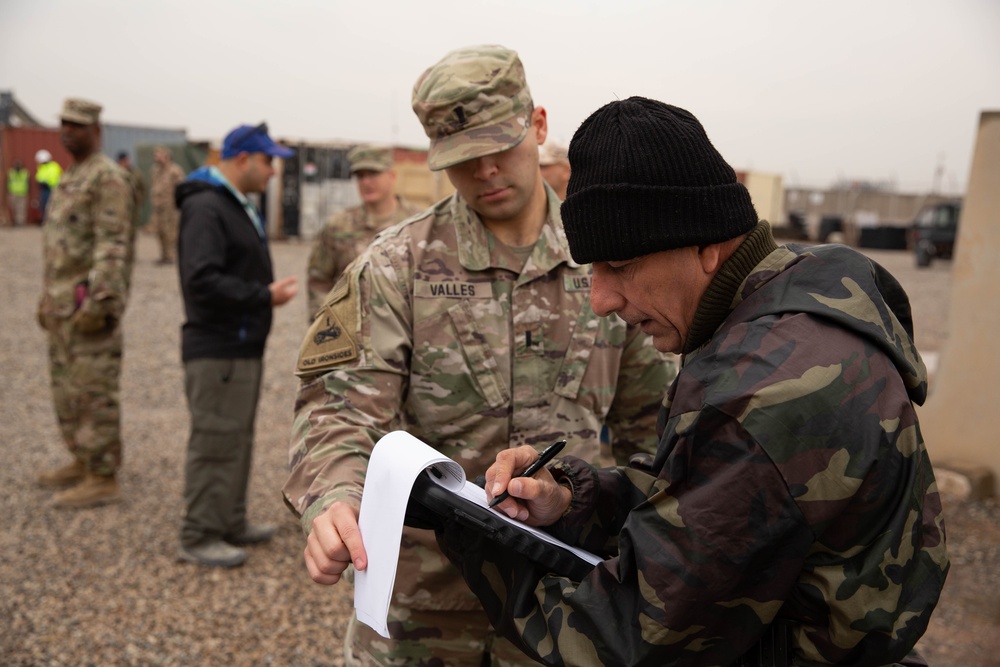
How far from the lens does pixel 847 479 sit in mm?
1229

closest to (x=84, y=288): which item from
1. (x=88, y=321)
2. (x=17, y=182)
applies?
(x=88, y=321)

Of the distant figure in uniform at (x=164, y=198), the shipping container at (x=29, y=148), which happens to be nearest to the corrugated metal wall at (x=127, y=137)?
the shipping container at (x=29, y=148)

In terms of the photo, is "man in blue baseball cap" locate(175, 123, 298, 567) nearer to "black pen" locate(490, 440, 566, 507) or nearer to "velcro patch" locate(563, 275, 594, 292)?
"velcro patch" locate(563, 275, 594, 292)

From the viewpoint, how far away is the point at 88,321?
523cm

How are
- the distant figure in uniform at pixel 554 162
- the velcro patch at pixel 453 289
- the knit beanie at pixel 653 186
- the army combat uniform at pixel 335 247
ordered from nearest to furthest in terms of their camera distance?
the knit beanie at pixel 653 186 < the velcro patch at pixel 453 289 < the distant figure in uniform at pixel 554 162 < the army combat uniform at pixel 335 247

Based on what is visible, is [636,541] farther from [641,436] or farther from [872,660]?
[641,436]

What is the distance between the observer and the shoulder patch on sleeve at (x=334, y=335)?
2107mm

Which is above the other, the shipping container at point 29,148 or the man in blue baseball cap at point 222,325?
the shipping container at point 29,148

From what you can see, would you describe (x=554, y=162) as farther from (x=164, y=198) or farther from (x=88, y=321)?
(x=164, y=198)

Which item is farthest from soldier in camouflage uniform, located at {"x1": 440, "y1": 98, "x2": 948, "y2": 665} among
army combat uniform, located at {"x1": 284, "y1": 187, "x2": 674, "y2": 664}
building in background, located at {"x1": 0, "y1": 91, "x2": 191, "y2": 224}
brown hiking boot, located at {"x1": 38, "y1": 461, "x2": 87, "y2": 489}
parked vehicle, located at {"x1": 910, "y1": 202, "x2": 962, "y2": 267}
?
parked vehicle, located at {"x1": 910, "y1": 202, "x2": 962, "y2": 267}

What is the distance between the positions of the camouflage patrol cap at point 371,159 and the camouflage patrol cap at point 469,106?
3.80m

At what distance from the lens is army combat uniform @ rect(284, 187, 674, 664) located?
6.97ft

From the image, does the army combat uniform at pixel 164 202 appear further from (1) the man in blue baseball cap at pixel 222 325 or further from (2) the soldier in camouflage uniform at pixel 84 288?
(1) the man in blue baseball cap at pixel 222 325

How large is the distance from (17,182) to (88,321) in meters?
20.1
